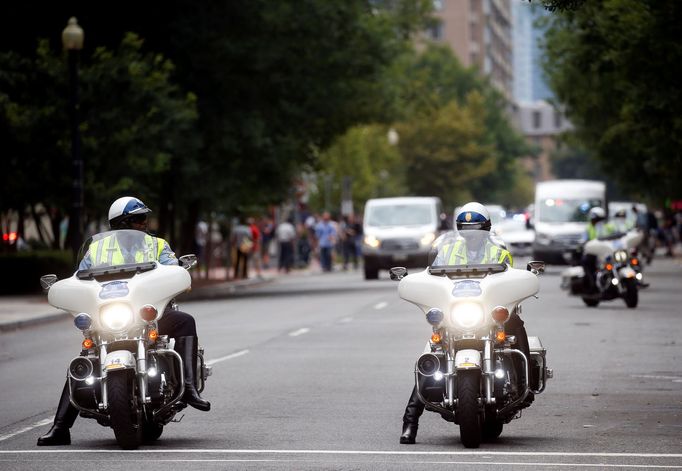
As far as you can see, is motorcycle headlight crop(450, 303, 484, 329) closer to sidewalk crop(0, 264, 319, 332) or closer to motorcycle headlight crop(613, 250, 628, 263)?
sidewalk crop(0, 264, 319, 332)

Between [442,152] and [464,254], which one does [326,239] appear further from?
[442,152]

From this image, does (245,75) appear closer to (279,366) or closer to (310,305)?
(310,305)

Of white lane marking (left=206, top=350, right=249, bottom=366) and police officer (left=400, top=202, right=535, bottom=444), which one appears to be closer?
police officer (left=400, top=202, right=535, bottom=444)

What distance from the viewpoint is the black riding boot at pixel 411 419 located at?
1030 centimetres

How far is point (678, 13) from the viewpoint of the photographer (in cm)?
2733

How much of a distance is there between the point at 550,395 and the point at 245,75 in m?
23.4

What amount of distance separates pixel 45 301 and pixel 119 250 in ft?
70.7

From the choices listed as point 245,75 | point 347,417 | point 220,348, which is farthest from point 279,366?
point 245,75

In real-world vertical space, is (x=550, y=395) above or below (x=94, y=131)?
below

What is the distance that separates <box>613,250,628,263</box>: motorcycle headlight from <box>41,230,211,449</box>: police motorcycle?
→ 1629 cm

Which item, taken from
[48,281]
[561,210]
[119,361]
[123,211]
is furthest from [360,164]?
[119,361]

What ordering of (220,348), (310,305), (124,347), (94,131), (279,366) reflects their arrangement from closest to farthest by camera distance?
(124,347) < (279,366) < (220,348) < (310,305) < (94,131)

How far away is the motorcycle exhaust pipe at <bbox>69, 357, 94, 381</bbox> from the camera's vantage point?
1005 cm

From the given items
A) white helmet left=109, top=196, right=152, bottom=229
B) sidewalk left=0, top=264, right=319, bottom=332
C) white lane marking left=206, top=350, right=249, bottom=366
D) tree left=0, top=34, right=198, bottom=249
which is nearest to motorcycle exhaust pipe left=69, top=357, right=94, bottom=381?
white helmet left=109, top=196, right=152, bottom=229
